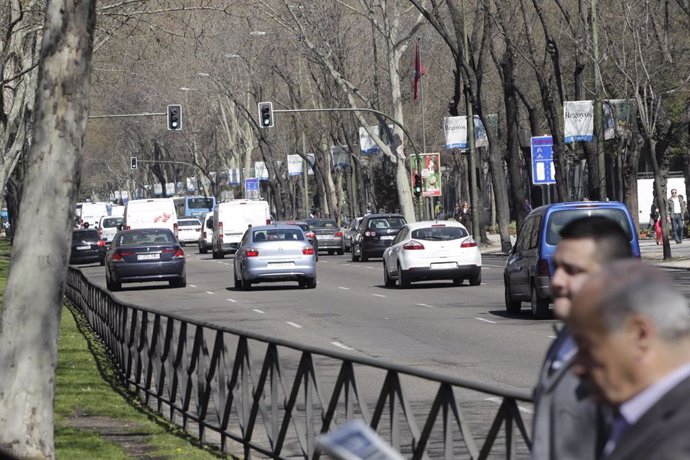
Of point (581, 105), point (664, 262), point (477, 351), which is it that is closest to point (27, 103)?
point (581, 105)

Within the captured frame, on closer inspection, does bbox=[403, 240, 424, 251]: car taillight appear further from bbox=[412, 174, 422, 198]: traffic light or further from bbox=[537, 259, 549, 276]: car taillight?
bbox=[412, 174, 422, 198]: traffic light

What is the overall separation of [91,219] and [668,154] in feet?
165

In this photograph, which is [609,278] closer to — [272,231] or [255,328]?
[255,328]

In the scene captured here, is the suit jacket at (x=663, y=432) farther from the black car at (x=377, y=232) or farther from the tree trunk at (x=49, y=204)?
the black car at (x=377, y=232)


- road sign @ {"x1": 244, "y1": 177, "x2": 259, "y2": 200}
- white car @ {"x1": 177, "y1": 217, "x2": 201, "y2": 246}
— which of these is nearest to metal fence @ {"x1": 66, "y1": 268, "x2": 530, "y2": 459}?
white car @ {"x1": 177, "y1": 217, "x2": 201, "y2": 246}

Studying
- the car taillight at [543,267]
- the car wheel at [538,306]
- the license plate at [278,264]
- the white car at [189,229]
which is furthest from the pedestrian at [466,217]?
the car taillight at [543,267]

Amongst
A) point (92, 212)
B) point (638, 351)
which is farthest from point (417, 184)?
point (638, 351)

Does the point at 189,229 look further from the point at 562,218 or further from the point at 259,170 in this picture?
the point at 562,218

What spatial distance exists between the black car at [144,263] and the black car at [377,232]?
1430 centimetres

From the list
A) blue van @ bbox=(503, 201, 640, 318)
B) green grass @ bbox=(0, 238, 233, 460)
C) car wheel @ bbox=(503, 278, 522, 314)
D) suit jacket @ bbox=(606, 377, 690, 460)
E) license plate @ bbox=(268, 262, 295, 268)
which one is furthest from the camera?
license plate @ bbox=(268, 262, 295, 268)

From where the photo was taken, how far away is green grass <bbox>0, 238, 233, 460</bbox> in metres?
11.8

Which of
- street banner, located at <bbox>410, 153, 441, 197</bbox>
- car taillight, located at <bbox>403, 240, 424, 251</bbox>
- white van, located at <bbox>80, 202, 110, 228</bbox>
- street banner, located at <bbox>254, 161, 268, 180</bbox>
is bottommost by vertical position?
car taillight, located at <bbox>403, 240, 424, 251</bbox>

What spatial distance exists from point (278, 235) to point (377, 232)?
1591 centimetres

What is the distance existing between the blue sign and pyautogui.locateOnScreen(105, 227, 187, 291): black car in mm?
12371
